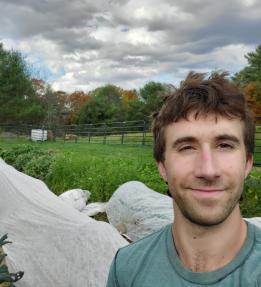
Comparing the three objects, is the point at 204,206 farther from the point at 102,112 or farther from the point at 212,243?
the point at 102,112

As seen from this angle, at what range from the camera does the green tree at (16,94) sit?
503 inches

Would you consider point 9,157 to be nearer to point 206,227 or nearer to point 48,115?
point 48,115

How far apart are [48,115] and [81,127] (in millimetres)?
4928

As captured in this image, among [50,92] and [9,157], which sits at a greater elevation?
[50,92]

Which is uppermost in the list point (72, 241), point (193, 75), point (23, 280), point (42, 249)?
point (193, 75)

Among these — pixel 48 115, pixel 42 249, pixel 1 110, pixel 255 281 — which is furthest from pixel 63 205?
pixel 48 115

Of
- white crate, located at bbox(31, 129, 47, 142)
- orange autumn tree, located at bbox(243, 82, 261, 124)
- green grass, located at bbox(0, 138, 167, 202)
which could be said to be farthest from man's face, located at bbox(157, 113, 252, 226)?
white crate, located at bbox(31, 129, 47, 142)

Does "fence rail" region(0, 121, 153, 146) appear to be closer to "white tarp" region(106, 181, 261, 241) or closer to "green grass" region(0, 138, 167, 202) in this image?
"green grass" region(0, 138, 167, 202)

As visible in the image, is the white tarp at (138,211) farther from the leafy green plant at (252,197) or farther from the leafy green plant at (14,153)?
the leafy green plant at (14,153)

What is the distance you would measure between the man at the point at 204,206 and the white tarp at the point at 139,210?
5.87 ft

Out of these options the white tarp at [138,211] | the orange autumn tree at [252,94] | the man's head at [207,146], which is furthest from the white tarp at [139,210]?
the man's head at [207,146]

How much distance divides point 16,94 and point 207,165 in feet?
46.5

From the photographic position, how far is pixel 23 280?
8.92 feet

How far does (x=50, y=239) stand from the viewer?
8.86 ft
